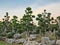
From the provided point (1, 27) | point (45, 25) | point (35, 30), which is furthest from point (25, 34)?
point (1, 27)

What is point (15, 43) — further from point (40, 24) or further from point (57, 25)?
point (57, 25)

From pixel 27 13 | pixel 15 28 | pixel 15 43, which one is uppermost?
pixel 27 13

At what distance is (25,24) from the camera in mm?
49438

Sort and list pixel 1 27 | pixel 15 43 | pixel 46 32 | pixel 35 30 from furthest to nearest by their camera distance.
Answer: pixel 1 27, pixel 35 30, pixel 46 32, pixel 15 43

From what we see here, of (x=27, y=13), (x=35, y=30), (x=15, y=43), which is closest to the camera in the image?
(x=15, y=43)

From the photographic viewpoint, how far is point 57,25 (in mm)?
50094

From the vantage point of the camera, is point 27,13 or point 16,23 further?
point 16,23

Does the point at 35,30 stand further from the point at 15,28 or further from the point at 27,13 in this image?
the point at 27,13

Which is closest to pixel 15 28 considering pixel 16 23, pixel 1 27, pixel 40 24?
pixel 16 23

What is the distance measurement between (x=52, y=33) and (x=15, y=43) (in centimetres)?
1421

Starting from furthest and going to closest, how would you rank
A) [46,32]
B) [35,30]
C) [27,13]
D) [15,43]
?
[35,30] < [46,32] < [27,13] < [15,43]

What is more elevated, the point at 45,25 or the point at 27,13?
the point at 27,13

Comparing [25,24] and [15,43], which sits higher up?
[25,24]

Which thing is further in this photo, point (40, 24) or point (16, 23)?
point (16, 23)
